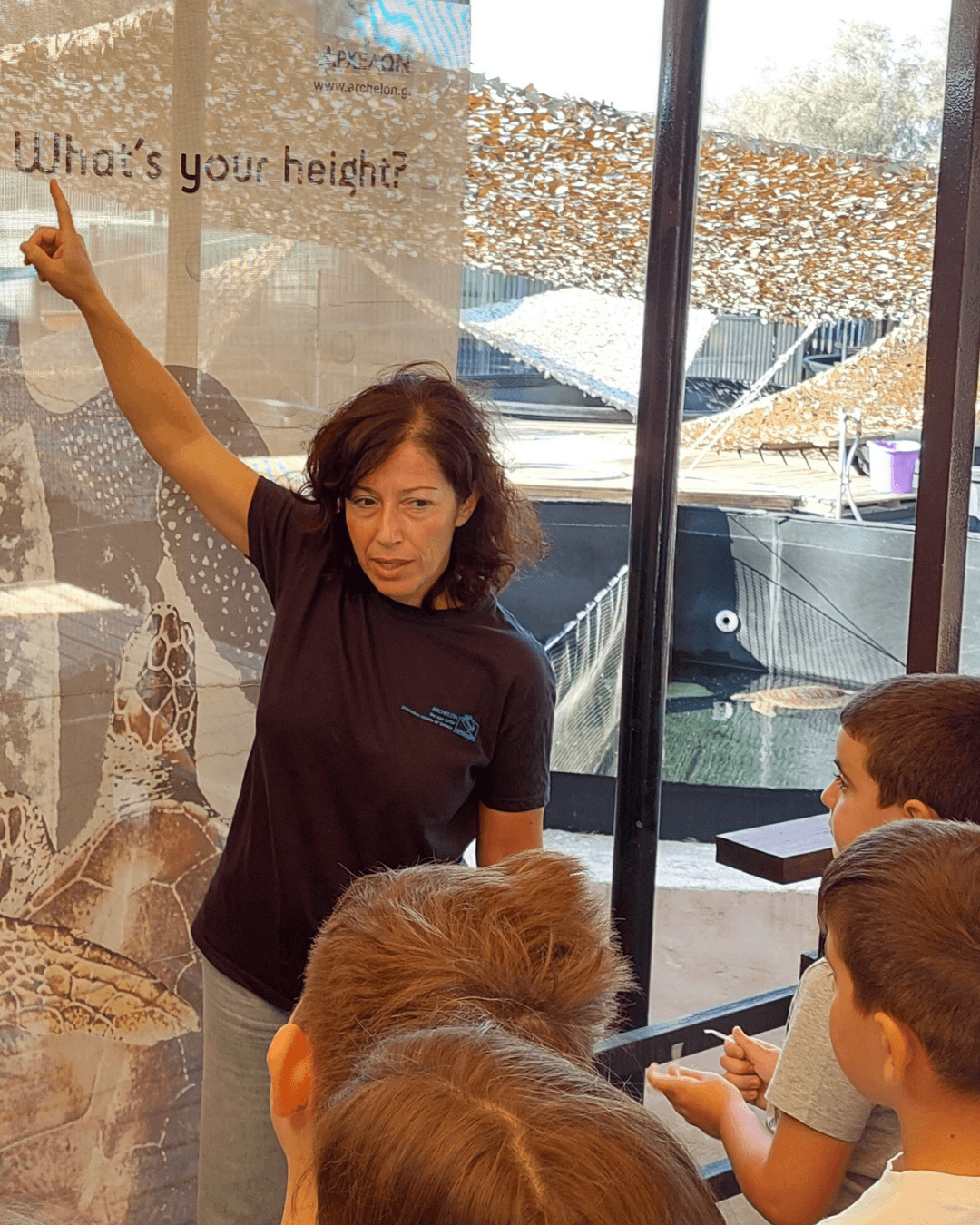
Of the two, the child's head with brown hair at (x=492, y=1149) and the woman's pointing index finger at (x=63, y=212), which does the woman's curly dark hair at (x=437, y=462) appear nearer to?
the woman's pointing index finger at (x=63, y=212)

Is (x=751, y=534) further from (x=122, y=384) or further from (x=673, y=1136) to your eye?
(x=673, y=1136)

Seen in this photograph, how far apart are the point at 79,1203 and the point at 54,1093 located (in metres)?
0.15

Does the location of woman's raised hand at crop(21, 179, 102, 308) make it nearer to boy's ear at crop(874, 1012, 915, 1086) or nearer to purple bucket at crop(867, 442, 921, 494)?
boy's ear at crop(874, 1012, 915, 1086)

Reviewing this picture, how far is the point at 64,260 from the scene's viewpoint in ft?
4.65

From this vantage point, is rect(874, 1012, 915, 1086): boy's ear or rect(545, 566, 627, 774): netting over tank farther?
rect(545, 566, 627, 774): netting over tank

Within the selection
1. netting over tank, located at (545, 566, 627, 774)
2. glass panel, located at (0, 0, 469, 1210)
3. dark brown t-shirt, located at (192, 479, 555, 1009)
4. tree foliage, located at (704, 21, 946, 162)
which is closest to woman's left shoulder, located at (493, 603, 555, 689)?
dark brown t-shirt, located at (192, 479, 555, 1009)

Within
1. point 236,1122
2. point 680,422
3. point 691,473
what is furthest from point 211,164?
point 691,473

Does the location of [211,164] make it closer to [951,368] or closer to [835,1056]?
[951,368]

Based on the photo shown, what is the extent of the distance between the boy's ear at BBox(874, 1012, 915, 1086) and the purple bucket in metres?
2.18

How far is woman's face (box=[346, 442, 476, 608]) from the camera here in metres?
1.33

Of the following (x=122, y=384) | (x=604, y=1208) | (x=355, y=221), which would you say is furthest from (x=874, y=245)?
(x=604, y=1208)

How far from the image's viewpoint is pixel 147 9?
159 centimetres

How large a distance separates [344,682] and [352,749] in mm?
65

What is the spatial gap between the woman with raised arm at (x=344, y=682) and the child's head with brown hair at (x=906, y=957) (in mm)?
447
